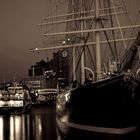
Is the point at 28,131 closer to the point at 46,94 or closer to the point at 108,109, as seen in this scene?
the point at 108,109

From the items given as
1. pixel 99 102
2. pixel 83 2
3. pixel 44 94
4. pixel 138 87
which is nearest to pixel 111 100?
pixel 99 102

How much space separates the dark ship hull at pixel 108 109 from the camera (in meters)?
20.8

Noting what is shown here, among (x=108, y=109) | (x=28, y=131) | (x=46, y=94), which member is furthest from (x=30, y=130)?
(x=46, y=94)

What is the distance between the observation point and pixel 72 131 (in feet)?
80.1

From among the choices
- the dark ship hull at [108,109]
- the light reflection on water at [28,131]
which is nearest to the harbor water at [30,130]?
the light reflection on water at [28,131]

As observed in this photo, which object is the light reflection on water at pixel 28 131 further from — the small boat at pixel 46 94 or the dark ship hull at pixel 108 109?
the small boat at pixel 46 94

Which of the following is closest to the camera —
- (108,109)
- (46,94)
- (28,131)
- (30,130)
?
(108,109)

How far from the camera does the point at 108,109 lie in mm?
21266

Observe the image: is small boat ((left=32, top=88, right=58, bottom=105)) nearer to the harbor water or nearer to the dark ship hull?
the harbor water

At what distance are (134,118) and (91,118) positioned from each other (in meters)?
2.10

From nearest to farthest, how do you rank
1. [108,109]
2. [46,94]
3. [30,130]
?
[108,109]
[30,130]
[46,94]

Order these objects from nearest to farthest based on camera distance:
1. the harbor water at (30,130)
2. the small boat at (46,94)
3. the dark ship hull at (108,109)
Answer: the dark ship hull at (108,109) → the harbor water at (30,130) → the small boat at (46,94)

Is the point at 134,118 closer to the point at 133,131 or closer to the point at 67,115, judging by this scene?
the point at 133,131

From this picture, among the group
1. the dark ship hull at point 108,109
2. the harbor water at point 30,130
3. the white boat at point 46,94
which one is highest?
the dark ship hull at point 108,109
